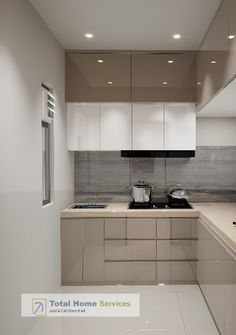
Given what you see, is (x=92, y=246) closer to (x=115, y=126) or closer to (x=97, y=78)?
(x=115, y=126)

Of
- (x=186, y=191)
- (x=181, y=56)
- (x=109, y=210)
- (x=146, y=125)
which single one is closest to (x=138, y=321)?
(x=109, y=210)

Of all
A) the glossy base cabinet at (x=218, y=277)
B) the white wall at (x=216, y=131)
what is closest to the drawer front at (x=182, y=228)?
the glossy base cabinet at (x=218, y=277)

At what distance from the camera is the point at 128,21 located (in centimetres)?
287

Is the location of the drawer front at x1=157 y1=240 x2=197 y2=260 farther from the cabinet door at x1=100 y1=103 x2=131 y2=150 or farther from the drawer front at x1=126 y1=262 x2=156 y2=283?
the cabinet door at x1=100 y1=103 x2=131 y2=150

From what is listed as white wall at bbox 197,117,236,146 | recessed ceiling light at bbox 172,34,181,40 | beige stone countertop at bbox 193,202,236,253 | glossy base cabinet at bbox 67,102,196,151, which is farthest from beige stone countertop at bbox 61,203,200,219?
recessed ceiling light at bbox 172,34,181,40

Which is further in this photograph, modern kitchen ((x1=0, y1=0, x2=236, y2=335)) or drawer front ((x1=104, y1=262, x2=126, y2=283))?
drawer front ((x1=104, y1=262, x2=126, y2=283))

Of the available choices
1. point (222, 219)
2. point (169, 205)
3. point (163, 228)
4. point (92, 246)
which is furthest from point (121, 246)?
point (222, 219)

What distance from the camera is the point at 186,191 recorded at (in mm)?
3924

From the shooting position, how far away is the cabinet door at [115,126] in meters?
3.79

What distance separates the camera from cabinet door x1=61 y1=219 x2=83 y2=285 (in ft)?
11.4

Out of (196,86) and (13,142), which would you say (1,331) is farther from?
(196,86)

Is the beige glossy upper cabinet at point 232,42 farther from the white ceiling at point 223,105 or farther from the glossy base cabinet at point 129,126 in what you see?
the glossy base cabinet at point 129,126

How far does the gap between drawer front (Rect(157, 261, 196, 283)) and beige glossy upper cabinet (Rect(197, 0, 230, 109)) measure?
1803 mm

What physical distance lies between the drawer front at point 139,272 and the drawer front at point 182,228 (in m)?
0.45
